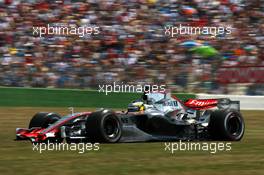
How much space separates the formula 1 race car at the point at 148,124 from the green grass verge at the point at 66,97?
979 cm

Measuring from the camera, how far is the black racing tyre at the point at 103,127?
1012cm

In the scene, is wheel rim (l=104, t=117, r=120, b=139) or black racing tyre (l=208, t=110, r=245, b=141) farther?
black racing tyre (l=208, t=110, r=245, b=141)

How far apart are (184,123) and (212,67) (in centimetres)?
1004

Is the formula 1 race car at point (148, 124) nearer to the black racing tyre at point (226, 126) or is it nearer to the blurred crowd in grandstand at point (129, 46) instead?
the black racing tyre at point (226, 126)

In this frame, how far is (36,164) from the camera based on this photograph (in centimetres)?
840

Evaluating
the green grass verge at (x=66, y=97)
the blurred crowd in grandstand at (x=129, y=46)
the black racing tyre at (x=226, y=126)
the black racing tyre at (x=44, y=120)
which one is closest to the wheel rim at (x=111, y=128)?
the black racing tyre at (x=44, y=120)

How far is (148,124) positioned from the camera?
1106 centimetres

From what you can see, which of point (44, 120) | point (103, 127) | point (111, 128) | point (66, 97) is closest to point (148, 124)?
point (111, 128)

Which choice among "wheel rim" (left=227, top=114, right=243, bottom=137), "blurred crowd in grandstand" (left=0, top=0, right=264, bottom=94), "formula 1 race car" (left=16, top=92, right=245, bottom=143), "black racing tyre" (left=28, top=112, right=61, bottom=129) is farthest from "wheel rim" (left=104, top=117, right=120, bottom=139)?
"blurred crowd in grandstand" (left=0, top=0, right=264, bottom=94)

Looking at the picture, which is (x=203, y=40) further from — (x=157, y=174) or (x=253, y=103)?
(x=157, y=174)

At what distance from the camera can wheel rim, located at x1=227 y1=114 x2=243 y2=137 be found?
452 inches

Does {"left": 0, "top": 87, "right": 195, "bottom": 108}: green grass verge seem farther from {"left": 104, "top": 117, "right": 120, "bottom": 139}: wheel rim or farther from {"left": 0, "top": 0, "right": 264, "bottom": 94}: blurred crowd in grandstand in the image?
{"left": 104, "top": 117, "right": 120, "bottom": 139}: wheel rim

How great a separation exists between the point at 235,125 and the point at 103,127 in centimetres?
274

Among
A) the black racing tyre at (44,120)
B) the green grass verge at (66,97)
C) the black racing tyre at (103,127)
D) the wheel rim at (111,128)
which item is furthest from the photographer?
the green grass verge at (66,97)
